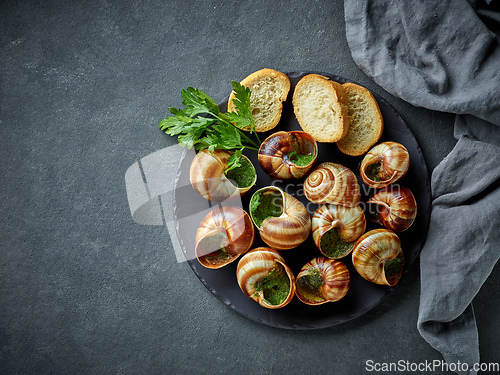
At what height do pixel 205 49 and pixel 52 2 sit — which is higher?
pixel 52 2

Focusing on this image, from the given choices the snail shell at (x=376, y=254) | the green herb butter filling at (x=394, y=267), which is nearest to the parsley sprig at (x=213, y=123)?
the snail shell at (x=376, y=254)

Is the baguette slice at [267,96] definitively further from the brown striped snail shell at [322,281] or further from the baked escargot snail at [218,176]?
the brown striped snail shell at [322,281]

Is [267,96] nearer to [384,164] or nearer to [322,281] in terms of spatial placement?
[384,164]

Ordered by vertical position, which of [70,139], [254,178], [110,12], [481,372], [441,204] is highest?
[110,12]

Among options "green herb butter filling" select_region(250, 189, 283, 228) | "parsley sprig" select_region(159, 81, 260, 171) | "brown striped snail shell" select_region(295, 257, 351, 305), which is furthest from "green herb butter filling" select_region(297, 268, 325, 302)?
"parsley sprig" select_region(159, 81, 260, 171)

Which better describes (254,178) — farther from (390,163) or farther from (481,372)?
(481,372)

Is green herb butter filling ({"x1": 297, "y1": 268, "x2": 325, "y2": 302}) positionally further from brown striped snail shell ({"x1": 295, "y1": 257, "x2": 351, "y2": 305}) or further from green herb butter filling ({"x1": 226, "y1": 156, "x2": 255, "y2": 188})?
green herb butter filling ({"x1": 226, "y1": 156, "x2": 255, "y2": 188})

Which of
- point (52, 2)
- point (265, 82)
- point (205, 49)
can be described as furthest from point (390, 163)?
point (52, 2)
